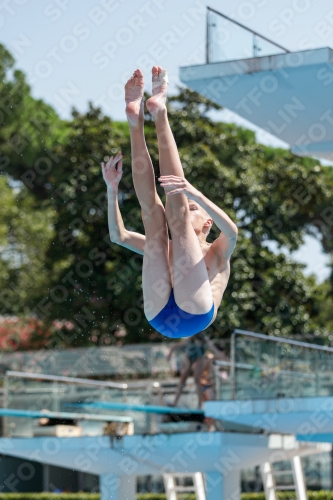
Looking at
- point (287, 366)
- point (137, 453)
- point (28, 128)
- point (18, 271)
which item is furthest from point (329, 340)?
point (28, 128)

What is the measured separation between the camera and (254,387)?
1429 cm

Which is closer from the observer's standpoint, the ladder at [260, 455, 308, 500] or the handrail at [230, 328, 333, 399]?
the handrail at [230, 328, 333, 399]

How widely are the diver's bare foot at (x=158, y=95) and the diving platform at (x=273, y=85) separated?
3051 mm

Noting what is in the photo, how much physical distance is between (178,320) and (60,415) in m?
10.3

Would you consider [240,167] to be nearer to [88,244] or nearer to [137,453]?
[88,244]

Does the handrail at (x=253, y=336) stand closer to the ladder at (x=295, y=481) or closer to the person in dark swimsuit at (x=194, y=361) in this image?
the person in dark swimsuit at (x=194, y=361)

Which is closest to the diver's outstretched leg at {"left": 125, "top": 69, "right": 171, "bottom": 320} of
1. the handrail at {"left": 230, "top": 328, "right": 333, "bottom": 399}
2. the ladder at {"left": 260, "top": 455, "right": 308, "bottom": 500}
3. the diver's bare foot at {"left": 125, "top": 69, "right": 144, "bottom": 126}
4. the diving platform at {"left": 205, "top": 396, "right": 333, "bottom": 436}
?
the diver's bare foot at {"left": 125, "top": 69, "right": 144, "bottom": 126}

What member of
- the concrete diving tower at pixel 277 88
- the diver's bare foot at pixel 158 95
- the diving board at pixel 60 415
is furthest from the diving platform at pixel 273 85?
the diving board at pixel 60 415

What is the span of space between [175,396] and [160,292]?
10772 mm

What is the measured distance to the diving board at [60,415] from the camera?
635 inches

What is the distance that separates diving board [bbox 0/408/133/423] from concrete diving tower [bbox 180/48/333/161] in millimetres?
7615

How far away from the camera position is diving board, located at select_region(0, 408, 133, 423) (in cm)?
1614

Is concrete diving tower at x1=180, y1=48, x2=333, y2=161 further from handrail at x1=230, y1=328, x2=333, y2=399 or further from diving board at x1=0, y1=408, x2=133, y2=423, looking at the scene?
diving board at x1=0, y1=408, x2=133, y2=423

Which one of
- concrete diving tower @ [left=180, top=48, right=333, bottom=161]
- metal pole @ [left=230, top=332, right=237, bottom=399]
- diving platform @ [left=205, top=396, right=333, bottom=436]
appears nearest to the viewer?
concrete diving tower @ [left=180, top=48, right=333, bottom=161]
